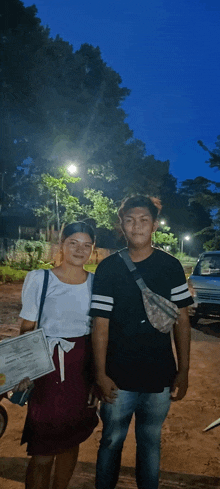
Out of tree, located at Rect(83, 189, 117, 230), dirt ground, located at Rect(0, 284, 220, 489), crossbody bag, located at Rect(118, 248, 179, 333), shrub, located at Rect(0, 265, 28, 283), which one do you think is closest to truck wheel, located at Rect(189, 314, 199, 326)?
dirt ground, located at Rect(0, 284, 220, 489)

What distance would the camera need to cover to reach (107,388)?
6.61 feet

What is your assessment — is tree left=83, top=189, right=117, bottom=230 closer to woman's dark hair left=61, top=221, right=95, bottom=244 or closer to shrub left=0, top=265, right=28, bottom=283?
shrub left=0, top=265, right=28, bottom=283

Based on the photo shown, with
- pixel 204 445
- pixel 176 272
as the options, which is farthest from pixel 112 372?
pixel 204 445

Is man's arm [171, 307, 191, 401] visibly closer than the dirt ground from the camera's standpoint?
Yes

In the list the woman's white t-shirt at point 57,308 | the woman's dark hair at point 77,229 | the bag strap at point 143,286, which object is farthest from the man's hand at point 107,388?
the woman's dark hair at point 77,229

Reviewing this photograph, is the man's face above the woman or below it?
above

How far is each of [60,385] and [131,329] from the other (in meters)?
0.60

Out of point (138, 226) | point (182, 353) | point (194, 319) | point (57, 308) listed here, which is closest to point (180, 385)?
point (182, 353)

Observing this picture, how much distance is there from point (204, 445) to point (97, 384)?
72.1 inches

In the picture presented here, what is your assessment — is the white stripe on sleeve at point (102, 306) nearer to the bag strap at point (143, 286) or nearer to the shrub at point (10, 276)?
the bag strap at point (143, 286)

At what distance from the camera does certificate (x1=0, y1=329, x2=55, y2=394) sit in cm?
206

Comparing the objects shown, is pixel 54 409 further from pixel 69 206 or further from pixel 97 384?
pixel 69 206

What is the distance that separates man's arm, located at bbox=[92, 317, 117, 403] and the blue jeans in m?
0.06

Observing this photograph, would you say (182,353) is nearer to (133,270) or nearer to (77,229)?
(133,270)
